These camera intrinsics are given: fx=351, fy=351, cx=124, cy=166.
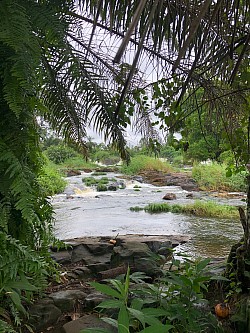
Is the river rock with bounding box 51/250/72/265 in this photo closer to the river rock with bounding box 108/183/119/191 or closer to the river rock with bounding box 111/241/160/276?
the river rock with bounding box 111/241/160/276

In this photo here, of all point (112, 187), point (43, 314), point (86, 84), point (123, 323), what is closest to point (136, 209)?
point (112, 187)

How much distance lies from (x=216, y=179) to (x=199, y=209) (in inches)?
217

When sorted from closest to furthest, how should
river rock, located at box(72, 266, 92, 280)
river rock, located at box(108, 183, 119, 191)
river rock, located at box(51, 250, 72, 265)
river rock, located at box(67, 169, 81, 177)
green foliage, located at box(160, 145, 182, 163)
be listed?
river rock, located at box(72, 266, 92, 280) < green foliage, located at box(160, 145, 182, 163) < river rock, located at box(51, 250, 72, 265) < river rock, located at box(108, 183, 119, 191) < river rock, located at box(67, 169, 81, 177)

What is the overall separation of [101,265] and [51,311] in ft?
4.58

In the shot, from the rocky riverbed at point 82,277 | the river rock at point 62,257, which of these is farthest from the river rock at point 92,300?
the river rock at point 62,257

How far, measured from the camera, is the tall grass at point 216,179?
45.1 ft

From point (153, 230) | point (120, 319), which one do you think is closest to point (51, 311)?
point (120, 319)

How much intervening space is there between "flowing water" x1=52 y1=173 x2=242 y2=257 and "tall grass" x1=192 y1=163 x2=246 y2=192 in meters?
1.96

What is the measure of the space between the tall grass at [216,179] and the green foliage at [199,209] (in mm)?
4030

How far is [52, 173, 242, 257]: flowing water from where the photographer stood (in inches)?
249

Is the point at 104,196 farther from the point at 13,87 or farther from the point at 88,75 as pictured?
the point at 13,87

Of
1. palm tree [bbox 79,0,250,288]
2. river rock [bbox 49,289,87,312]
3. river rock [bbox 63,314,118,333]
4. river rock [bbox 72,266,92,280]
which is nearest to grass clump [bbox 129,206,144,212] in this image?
river rock [bbox 72,266,92,280]

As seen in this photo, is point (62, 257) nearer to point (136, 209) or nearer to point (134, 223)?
point (134, 223)

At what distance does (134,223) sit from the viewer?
26.3 feet
